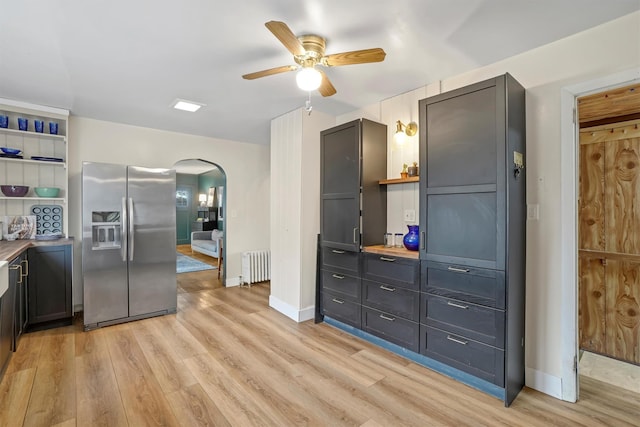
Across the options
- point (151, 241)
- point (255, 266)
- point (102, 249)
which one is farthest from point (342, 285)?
point (102, 249)

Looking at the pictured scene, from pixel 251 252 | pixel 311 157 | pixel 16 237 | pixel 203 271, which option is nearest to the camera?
pixel 16 237

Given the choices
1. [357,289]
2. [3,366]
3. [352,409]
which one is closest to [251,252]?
[357,289]

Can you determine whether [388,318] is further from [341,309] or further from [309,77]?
[309,77]

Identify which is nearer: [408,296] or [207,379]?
[207,379]

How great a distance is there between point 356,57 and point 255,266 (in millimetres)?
4045

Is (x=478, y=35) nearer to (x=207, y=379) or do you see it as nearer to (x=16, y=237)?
(x=207, y=379)

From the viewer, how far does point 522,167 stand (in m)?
2.27

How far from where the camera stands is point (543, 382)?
222 cm

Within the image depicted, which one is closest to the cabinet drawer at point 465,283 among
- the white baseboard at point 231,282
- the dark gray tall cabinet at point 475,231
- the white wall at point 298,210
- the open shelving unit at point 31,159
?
the dark gray tall cabinet at point 475,231

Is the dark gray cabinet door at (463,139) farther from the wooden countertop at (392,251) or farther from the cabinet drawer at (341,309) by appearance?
the cabinet drawer at (341,309)

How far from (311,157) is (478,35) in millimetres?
2075

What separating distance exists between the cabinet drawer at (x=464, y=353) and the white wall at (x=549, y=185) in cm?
42

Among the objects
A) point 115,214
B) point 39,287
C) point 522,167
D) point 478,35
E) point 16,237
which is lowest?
point 39,287

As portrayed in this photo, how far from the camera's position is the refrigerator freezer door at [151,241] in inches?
141
